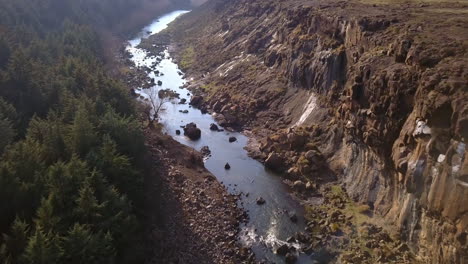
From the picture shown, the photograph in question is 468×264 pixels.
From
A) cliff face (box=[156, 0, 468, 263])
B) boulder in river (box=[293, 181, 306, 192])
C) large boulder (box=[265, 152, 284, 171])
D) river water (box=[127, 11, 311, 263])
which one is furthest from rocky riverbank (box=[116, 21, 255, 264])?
cliff face (box=[156, 0, 468, 263])

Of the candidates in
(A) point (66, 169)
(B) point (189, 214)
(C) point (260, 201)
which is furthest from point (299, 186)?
(A) point (66, 169)

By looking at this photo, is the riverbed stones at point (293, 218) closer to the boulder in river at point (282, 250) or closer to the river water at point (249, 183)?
the river water at point (249, 183)

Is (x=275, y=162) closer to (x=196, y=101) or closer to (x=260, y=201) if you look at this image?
(x=260, y=201)

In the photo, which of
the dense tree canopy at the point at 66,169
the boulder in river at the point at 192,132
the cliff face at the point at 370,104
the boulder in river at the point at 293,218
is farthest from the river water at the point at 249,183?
the dense tree canopy at the point at 66,169

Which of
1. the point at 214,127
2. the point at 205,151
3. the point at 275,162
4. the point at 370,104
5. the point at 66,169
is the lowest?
the point at 214,127

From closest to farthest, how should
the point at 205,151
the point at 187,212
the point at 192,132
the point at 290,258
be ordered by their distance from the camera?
the point at 290,258 < the point at 187,212 < the point at 205,151 < the point at 192,132

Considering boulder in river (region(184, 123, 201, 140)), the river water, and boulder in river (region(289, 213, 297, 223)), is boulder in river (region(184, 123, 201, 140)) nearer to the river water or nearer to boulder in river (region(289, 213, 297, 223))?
the river water

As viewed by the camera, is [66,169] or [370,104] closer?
[66,169]
